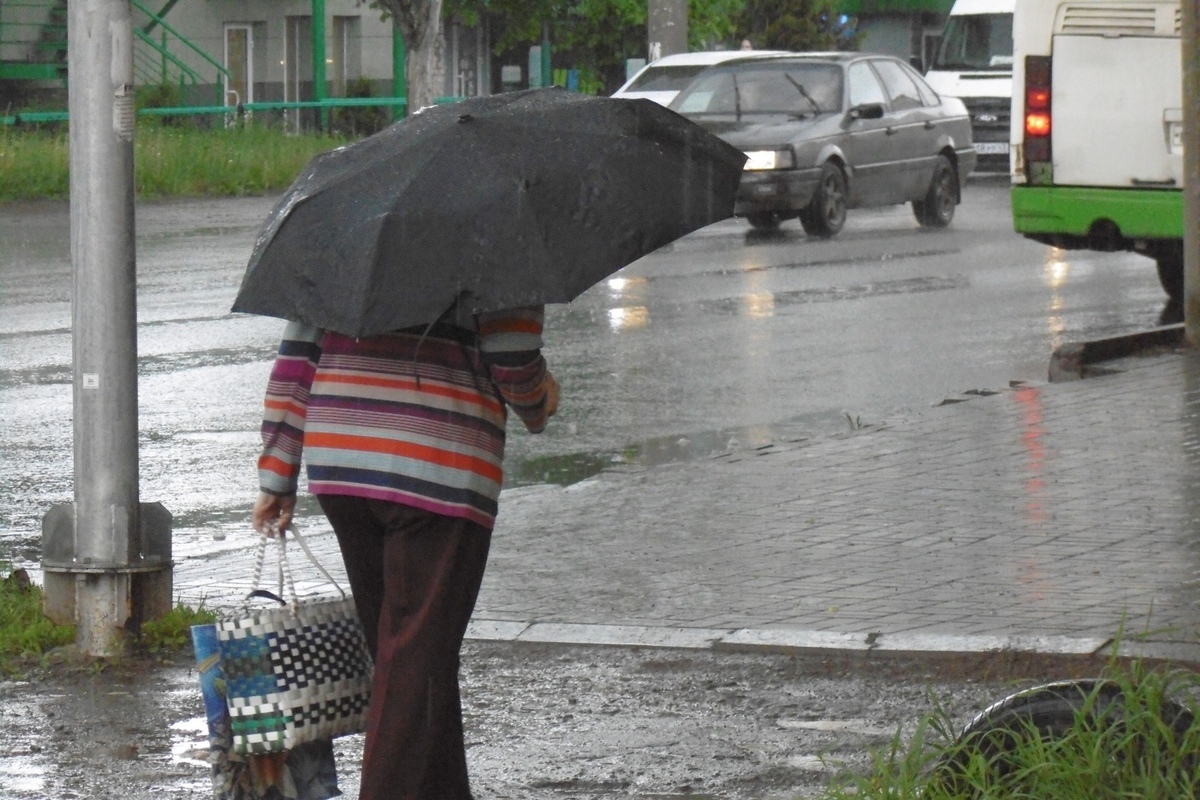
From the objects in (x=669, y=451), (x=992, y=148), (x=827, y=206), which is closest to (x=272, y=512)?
(x=669, y=451)

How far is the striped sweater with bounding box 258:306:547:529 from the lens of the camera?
414cm

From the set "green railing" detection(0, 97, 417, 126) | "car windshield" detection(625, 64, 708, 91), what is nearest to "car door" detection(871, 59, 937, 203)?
"car windshield" detection(625, 64, 708, 91)

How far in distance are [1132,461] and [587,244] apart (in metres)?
5.09

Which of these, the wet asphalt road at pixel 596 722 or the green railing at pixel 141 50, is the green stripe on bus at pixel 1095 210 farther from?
the green railing at pixel 141 50

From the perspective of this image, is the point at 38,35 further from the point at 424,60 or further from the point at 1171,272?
the point at 1171,272

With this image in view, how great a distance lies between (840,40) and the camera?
153 ft

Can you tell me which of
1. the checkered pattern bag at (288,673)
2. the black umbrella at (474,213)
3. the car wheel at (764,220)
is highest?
the car wheel at (764,220)

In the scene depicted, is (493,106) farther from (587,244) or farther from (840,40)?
(840,40)

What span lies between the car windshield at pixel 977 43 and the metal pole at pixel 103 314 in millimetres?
26635

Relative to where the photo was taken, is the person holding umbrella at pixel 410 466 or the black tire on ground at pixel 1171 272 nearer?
the person holding umbrella at pixel 410 466

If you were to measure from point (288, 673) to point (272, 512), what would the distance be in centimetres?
37

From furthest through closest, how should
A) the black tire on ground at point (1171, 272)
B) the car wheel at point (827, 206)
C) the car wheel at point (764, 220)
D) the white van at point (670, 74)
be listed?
the white van at point (670, 74)
the car wheel at point (764, 220)
the car wheel at point (827, 206)
the black tire on ground at point (1171, 272)

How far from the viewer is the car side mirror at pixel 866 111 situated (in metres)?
21.0

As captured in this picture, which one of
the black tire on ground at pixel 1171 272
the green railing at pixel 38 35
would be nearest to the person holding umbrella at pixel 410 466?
the black tire on ground at pixel 1171 272
